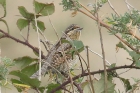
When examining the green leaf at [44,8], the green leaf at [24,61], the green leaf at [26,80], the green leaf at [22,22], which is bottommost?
the green leaf at [26,80]

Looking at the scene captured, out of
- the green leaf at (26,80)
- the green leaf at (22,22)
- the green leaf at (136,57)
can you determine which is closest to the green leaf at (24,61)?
the green leaf at (22,22)

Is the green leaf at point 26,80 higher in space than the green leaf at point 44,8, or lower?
lower

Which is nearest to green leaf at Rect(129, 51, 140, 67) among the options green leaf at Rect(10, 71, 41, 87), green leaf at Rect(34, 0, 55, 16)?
green leaf at Rect(10, 71, 41, 87)

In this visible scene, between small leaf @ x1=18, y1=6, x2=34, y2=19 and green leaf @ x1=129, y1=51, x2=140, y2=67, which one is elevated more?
small leaf @ x1=18, y1=6, x2=34, y2=19

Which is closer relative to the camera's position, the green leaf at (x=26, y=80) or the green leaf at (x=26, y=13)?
the green leaf at (x=26, y=80)

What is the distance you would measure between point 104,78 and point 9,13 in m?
3.50

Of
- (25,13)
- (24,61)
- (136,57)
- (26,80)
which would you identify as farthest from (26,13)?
(136,57)

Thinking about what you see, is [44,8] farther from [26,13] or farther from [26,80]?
[26,80]

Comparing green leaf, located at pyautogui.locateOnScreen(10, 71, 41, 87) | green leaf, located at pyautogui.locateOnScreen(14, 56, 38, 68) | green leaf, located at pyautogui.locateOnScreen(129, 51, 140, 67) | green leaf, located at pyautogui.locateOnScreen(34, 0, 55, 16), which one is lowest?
green leaf, located at pyautogui.locateOnScreen(129, 51, 140, 67)

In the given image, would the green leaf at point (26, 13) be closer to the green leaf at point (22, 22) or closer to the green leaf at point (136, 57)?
the green leaf at point (22, 22)

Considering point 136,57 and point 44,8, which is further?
point 44,8

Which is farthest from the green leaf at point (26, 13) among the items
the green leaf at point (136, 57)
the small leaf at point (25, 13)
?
the green leaf at point (136, 57)

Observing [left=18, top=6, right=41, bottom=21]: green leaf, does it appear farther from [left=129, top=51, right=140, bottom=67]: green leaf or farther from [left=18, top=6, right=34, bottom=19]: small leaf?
[left=129, top=51, right=140, bottom=67]: green leaf

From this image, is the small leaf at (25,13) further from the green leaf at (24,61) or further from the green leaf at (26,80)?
the green leaf at (26,80)
